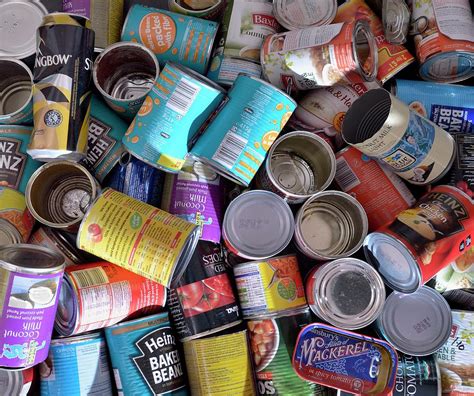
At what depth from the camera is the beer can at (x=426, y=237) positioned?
4.91 ft

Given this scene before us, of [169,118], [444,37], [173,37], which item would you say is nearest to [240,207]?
[169,118]

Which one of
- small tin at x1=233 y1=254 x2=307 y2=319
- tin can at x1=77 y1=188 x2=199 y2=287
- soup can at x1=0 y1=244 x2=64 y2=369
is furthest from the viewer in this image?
small tin at x1=233 y1=254 x2=307 y2=319

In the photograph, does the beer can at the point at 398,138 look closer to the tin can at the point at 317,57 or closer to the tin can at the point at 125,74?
the tin can at the point at 317,57

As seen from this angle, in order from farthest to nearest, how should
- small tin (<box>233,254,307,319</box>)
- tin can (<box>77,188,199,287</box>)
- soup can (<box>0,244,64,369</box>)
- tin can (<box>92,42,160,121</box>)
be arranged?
tin can (<box>92,42,160,121</box>)
small tin (<box>233,254,307,319</box>)
tin can (<box>77,188,199,287</box>)
soup can (<box>0,244,64,369</box>)

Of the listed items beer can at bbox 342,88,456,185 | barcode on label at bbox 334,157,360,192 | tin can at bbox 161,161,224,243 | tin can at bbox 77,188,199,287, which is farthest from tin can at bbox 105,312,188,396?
beer can at bbox 342,88,456,185

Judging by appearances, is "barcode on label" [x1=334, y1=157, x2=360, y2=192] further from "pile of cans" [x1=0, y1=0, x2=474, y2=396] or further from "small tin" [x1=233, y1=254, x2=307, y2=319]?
"small tin" [x1=233, y1=254, x2=307, y2=319]

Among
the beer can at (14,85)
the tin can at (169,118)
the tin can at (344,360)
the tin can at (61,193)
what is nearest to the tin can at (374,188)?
the tin can at (344,360)

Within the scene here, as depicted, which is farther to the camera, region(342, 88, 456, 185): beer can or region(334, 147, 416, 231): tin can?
region(334, 147, 416, 231): tin can

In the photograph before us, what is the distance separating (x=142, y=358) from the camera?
61.7 inches

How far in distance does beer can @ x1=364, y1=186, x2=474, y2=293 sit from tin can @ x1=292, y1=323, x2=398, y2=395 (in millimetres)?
203

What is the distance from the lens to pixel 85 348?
158cm

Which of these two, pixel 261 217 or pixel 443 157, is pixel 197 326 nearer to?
pixel 261 217

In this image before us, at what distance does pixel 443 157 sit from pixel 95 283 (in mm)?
1101

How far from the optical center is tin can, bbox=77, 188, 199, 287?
1473 mm
